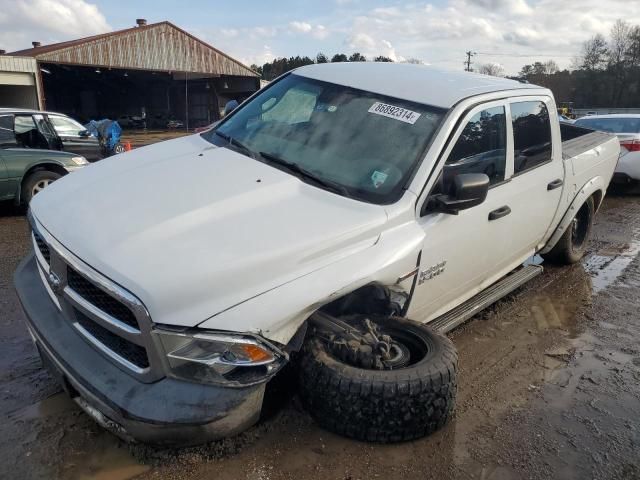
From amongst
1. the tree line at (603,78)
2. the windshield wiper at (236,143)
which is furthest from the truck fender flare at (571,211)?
the tree line at (603,78)

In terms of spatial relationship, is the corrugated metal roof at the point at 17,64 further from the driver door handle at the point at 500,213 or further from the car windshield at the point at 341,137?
the driver door handle at the point at 500,213

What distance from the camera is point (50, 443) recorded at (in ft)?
8.39

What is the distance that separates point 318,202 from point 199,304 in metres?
0.94

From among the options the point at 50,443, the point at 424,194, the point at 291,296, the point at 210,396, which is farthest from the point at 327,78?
the point at 50,443

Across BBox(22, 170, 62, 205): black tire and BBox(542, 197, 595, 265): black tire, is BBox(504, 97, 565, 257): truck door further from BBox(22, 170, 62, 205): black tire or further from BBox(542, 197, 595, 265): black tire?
BBox(22, 170, 62, 205): black tire

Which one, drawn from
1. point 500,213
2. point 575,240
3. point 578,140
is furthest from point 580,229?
point 500,213

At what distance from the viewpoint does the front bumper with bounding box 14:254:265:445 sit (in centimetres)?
206

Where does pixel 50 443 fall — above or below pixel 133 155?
below

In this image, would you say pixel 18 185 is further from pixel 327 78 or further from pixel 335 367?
pixel 335 367

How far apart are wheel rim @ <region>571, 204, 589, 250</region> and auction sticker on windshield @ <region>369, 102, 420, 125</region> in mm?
3261

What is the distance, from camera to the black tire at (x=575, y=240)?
5.50 meters

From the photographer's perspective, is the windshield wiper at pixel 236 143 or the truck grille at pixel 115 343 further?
the windshield wiper at pixel 236 143

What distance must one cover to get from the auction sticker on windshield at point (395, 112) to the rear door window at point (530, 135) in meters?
1.05

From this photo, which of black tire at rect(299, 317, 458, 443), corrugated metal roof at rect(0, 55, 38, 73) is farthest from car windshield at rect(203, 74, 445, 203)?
corrugated metal roof at rect(0, 55, 38, 73)
